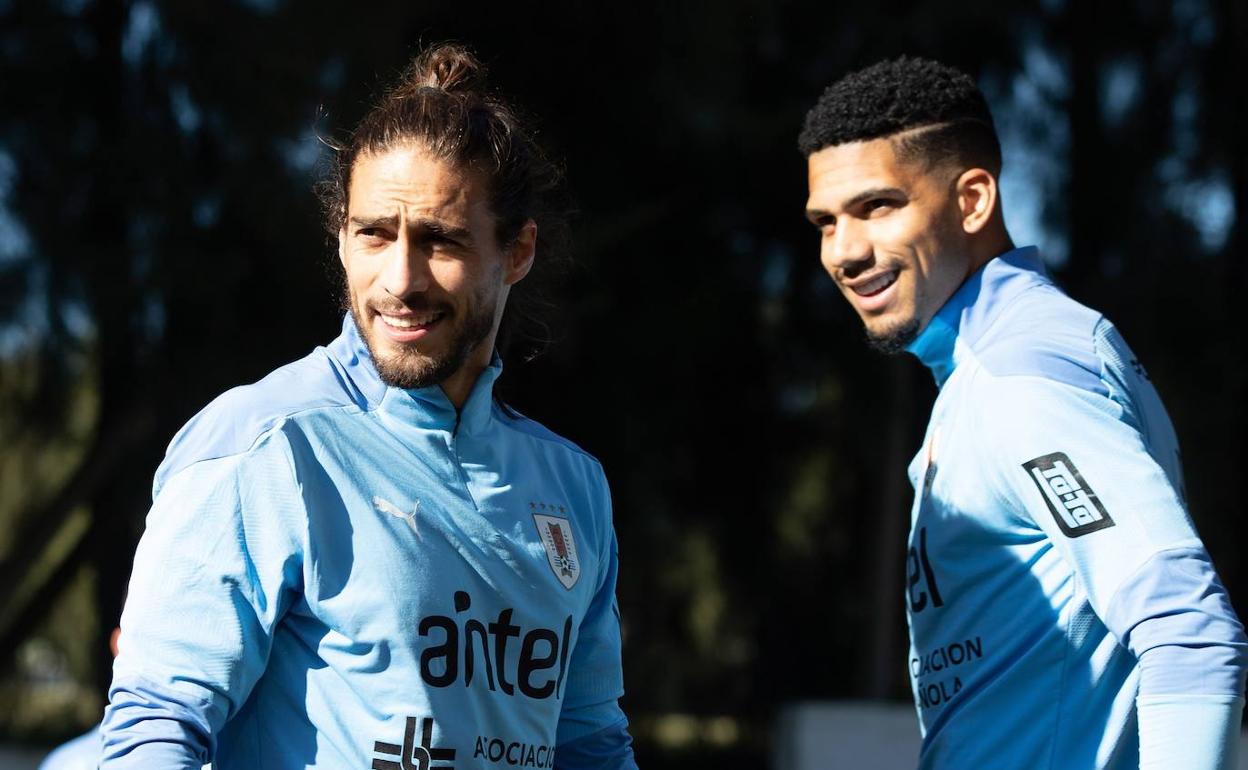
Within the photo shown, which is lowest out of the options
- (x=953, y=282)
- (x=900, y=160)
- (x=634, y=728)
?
(x=634, y=728)

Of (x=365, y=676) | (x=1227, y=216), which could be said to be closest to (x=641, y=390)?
(x=1227, y=216)

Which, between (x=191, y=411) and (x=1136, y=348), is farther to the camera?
(x=1136, y=348)

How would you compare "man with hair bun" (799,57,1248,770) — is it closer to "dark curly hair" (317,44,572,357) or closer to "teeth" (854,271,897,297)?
"teeth" (854,271,897,297)

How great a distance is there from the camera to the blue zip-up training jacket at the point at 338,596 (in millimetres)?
1895

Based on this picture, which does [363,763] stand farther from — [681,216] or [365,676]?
[681,216]

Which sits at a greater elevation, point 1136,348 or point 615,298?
point 615,298

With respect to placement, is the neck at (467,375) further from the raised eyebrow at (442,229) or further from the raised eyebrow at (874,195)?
the raised eyebrow at (874,195)

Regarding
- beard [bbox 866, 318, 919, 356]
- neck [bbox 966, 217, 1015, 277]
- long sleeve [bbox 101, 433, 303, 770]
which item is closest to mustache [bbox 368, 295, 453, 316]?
long sleeve [bbox 101, 433, 303, 770]

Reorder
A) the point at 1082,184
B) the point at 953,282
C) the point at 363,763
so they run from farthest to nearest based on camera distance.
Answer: the point at 1082,184
the point at 953,282
the point at 363,763

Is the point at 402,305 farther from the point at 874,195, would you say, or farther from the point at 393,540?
the point at 874,195

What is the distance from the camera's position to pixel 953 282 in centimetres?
281

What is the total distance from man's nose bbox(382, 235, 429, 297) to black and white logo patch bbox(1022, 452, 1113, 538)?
3.27 feet

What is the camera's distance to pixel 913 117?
9.34 feet

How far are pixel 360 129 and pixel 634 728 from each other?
27.6ft
